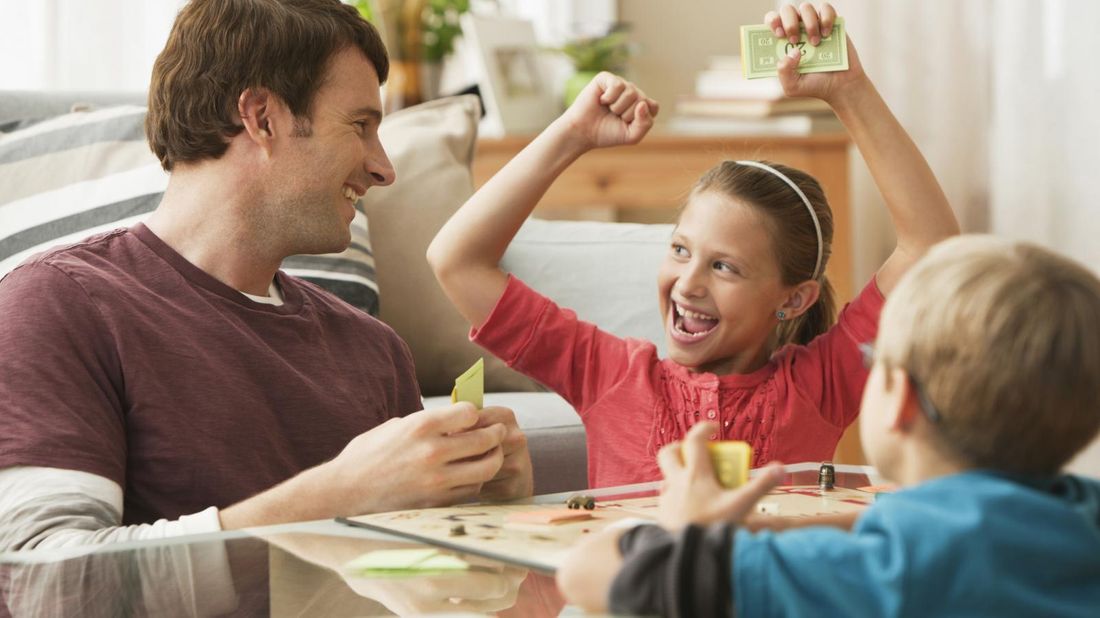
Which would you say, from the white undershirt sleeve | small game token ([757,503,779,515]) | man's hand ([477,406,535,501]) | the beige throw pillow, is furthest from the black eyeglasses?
the beige throw pillow

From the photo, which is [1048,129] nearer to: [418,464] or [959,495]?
[418,464]

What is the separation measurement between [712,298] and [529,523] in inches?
22.0

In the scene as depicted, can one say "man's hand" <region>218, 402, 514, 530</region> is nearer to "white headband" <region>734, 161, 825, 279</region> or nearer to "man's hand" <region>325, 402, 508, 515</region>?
"man's hand" <region>325, 402, 508, 515</region>

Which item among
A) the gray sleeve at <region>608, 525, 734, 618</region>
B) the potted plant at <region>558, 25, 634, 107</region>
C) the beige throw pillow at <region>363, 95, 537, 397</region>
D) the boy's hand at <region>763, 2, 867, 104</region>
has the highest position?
the boy's hand at <region>763, 2, 867, 104</region>

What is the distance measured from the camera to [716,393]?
58.9 inches

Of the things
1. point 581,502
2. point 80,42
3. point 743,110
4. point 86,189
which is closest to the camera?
point 581,502

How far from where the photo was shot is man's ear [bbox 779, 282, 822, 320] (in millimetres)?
1579

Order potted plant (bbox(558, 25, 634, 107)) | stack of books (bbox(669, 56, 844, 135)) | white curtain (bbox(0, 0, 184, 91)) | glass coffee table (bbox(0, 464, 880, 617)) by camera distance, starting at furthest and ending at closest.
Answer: potted plant (bbox(558, 25, 634, 107))
stack of books (bbox(669, 56, 844, 135))
white curtain (bbox(0, 0, 184, 91))
glass coffee table (bbox(0, 464, 880, 617))

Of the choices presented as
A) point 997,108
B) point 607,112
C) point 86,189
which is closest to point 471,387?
point 607,112

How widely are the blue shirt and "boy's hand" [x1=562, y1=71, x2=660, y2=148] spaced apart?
2.83 ft

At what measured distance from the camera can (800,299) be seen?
1.59m

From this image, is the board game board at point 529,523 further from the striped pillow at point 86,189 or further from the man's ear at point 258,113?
the striped pillow at point 86,189

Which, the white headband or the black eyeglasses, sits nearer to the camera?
the black eyeglasses

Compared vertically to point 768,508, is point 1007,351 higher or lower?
higher
